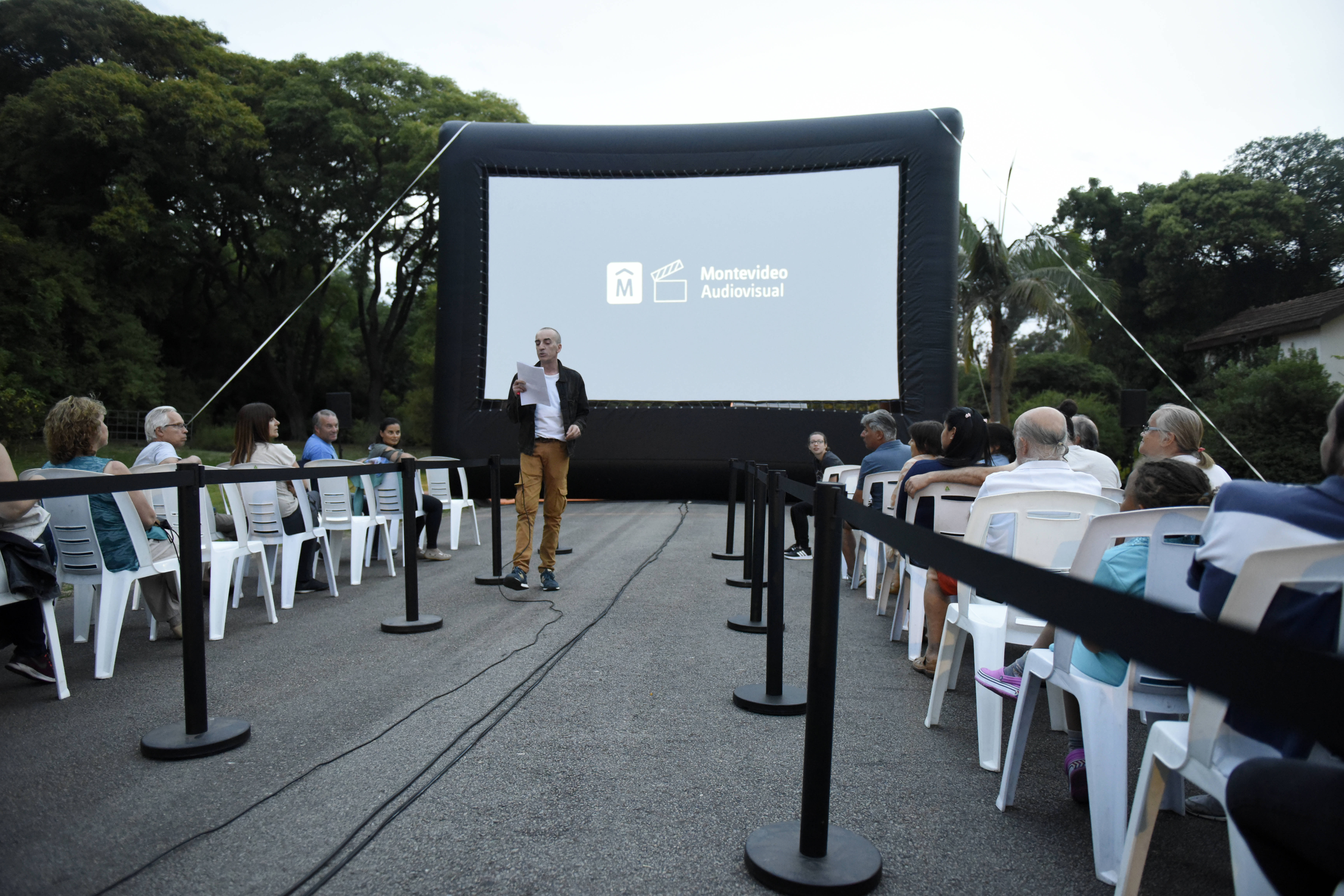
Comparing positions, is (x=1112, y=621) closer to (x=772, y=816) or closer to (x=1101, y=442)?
(x=772, y=816)

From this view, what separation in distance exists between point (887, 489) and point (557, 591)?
2150 millimetres

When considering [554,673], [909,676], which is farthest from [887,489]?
[554,673]

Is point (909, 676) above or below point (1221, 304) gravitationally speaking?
below

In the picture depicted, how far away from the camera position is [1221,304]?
2630cm

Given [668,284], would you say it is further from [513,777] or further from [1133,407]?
[513,777]

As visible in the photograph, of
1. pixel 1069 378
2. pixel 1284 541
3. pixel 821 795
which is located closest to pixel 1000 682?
pixel 821 795

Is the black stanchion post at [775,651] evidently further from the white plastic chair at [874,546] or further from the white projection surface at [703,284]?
the white projection surface at [703,284]

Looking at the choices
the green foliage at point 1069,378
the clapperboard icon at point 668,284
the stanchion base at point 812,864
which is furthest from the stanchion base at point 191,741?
the green foliage at point 1069,378

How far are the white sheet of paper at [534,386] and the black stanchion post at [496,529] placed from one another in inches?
20.3

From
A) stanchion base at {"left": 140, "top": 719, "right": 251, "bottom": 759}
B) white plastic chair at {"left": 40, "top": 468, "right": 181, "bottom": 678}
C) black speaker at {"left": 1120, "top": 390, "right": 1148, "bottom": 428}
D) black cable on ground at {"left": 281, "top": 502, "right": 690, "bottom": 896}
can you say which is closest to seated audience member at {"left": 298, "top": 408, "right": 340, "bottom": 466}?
white plastic chair at {"left": 40, "top": 468, "right": 181, "bottom": 678}

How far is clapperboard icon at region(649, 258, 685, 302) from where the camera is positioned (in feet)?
36.8

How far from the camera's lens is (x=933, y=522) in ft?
13.1

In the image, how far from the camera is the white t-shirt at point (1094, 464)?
4.94m

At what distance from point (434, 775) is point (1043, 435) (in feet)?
8.03
